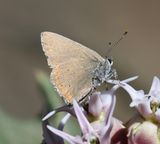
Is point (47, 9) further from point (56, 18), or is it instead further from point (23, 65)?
point (23, 65)

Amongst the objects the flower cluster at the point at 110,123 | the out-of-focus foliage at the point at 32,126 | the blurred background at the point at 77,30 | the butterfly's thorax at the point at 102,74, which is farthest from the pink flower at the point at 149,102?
the blurred background at the point at 77,30

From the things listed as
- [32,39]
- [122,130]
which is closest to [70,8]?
[32,39]

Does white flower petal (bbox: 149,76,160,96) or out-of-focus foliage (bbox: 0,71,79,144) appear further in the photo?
out-of-focus foliage (bbox: 0,71,79,144)

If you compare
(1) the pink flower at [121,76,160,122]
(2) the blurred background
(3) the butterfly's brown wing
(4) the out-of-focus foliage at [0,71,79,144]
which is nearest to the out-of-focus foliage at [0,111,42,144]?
(4) the out-of-focus foliage at [0,71,79,144]

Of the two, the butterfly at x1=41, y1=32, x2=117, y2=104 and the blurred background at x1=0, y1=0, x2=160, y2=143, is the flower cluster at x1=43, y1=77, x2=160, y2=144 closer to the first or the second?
the butterfly at x1=41, y1=32, x2=117, y2=104

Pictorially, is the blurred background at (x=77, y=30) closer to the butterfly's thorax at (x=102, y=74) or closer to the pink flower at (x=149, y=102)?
the butterfly's thorax at (x=102, y=74)

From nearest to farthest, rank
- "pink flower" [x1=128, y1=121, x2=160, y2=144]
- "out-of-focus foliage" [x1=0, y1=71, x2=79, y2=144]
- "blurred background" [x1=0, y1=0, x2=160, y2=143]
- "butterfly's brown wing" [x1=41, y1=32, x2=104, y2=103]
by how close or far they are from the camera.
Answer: "pink flower" [x1=128, y1=121, x2=160, y2=144] → "butterfly's brown wing" [x1=41, y1=32, x2=104, y2=103] → "out-of-focus foliage" [x1=0, y1=71, x2=79, y2=144] → "blurred background" [x1=0, y1=0, x2=160, y2=143]

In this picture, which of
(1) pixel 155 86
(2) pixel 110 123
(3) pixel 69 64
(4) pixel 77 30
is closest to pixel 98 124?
(2) pixel 110 123
